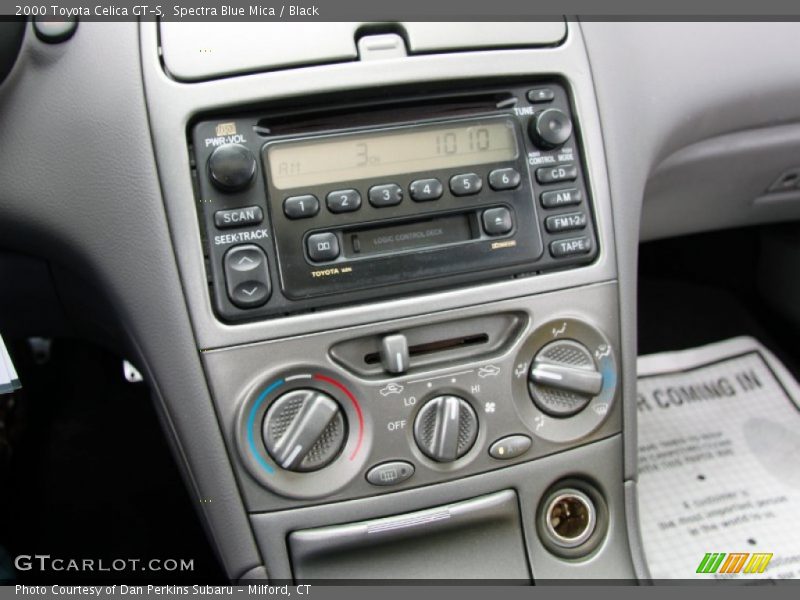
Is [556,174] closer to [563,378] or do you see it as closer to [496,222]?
[496,222]

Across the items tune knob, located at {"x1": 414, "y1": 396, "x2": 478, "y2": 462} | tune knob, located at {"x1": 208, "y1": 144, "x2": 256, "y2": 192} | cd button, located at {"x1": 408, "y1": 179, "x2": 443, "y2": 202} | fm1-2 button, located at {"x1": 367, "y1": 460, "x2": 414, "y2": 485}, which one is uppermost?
tune knob, located at {"x1": 208, "y1": 144, "x2": 256, "y2": 192}

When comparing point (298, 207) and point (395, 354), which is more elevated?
point (298, 207)

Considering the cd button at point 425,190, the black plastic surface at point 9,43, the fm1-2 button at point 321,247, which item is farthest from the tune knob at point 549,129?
the black plastic surface at point 9,43

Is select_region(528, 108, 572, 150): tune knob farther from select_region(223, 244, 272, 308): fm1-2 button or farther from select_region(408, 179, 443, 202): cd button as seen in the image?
select_region(223, 244, 272, 308): fm1-2 button

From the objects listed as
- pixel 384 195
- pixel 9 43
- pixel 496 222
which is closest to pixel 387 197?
pixel 384 195

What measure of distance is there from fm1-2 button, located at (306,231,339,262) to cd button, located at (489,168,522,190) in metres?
0.16

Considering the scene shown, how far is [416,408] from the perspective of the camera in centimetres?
69

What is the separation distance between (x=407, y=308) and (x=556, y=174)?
19 cm

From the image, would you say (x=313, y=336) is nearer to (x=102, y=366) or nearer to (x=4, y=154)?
(x=4, y=154)

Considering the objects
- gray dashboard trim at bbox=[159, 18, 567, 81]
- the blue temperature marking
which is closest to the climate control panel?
the blue temperature marking

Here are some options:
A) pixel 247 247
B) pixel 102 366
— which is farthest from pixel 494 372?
pixel 102 366

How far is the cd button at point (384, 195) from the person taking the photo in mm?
692

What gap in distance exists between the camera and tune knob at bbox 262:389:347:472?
667 mm

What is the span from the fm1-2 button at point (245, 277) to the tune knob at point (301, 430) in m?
0.09
